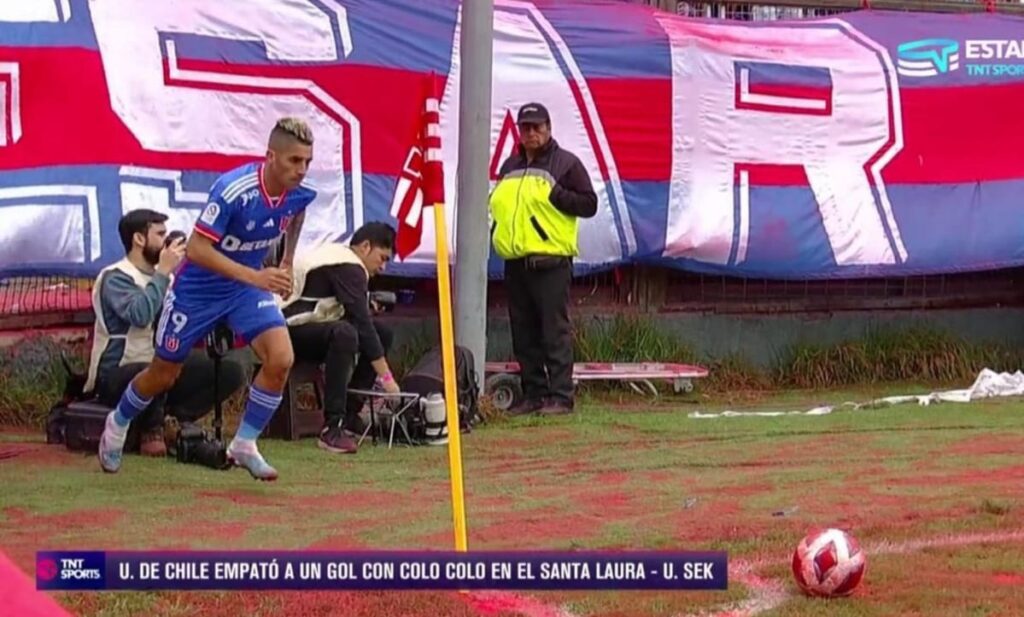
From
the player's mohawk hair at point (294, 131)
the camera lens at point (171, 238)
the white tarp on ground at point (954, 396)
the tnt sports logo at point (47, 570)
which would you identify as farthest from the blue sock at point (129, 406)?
the white tarp on ground at point (954, 396)

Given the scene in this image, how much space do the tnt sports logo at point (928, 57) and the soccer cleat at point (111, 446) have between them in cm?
759

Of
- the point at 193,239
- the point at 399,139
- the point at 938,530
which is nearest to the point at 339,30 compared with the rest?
the point at 399,139

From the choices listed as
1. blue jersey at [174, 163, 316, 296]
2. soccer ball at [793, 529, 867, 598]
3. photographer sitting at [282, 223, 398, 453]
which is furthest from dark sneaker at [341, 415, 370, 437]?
soccer ball at [793, 529, 867, 598]

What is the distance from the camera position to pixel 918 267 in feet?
41.2

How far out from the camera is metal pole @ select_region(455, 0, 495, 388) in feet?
33.2

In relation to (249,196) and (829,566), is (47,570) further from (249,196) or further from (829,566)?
(829,566)

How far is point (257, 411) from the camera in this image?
24.7 feet

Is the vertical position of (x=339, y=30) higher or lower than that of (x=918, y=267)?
higher

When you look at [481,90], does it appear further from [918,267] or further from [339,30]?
[918,267]

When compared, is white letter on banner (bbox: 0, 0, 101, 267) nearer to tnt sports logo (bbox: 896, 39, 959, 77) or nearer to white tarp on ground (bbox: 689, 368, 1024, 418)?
white tarp on ground (bbox: 689, 368, 1024, 418)

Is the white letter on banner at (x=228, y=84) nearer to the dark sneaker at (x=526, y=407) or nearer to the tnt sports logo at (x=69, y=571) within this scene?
the dark sneaker at (x=526, y=407)

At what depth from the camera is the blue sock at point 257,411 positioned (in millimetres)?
7520

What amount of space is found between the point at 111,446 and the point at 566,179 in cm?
367

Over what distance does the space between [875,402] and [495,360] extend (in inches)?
107
